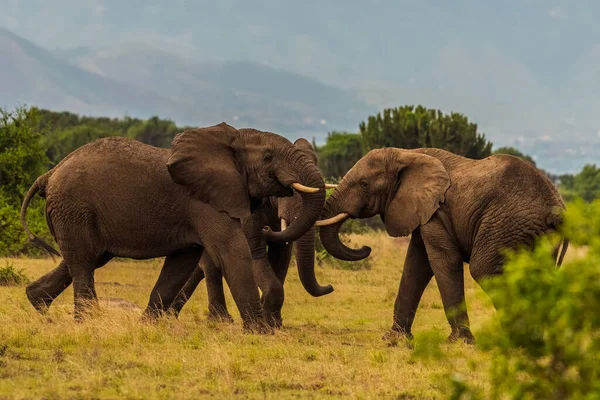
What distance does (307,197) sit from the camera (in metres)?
13.6

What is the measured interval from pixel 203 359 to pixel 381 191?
427 centimetres

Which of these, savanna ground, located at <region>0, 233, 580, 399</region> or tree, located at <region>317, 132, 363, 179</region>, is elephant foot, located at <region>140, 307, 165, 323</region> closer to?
savanna ground, located at <region>0, 233, 580, 399</region>

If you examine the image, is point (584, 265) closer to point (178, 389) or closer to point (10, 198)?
point (178, 389)

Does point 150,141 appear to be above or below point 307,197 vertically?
above

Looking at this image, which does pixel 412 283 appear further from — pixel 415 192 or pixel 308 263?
pixel 308 263

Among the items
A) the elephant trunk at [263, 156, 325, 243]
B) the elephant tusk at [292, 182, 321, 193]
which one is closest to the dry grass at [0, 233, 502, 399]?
the elephant trunk at [263, 156, 325, 243]

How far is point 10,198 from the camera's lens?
991 inches

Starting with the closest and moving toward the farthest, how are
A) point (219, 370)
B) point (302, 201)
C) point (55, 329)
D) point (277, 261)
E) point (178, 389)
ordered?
1. point (178, 389)
2. point (219, 370)
3. point (55, 329)
4. point (302, 201)
5. point (277, 261)

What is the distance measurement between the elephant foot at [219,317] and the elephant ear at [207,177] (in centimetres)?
236

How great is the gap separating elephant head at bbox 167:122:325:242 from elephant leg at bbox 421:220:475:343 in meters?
1.47

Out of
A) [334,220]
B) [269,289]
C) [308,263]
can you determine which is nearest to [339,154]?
[308,263]

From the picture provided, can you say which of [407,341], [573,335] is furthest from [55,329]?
[573,335]

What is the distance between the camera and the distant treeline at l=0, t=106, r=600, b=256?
2572 centimetres

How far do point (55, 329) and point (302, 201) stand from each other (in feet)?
11.2
